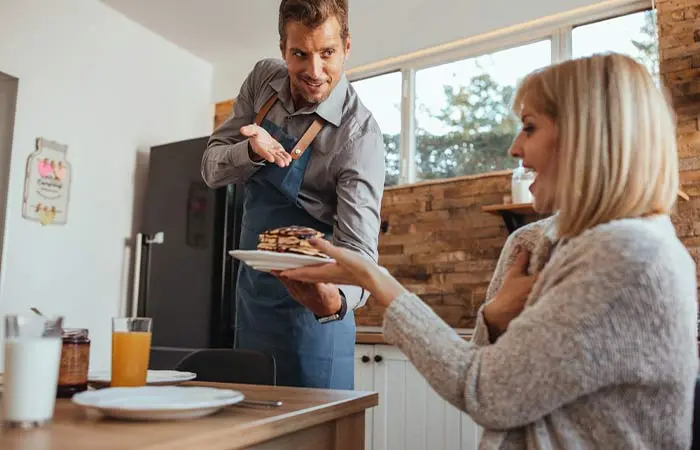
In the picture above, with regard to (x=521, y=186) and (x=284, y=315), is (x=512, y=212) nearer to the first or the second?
(x=521, y=186)

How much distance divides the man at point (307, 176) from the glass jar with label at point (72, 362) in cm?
54

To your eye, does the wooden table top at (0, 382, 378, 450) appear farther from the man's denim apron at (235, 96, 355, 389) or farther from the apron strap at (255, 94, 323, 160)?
the apron strap at (255, 94, 323, 160)

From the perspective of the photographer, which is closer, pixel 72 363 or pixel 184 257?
pixel 72 363

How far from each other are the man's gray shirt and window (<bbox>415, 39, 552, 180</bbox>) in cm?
169

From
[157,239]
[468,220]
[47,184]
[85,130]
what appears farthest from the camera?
[157,239]

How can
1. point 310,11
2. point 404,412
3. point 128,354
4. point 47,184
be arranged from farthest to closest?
1. point 47,184
2. point 404,412
3. point 310,11
4. point 128,354

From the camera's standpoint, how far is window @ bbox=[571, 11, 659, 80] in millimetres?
2957

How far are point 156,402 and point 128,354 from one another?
23cm

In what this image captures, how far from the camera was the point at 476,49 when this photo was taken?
3.45 m

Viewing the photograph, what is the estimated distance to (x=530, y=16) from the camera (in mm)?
3201

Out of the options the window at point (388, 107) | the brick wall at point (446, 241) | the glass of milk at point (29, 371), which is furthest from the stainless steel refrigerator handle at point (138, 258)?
the glass of milk at point (29, 371)

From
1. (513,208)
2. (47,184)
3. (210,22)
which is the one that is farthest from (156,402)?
(210,22)

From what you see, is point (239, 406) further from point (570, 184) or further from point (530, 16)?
point (530, 16)

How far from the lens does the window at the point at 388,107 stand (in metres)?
3.67
